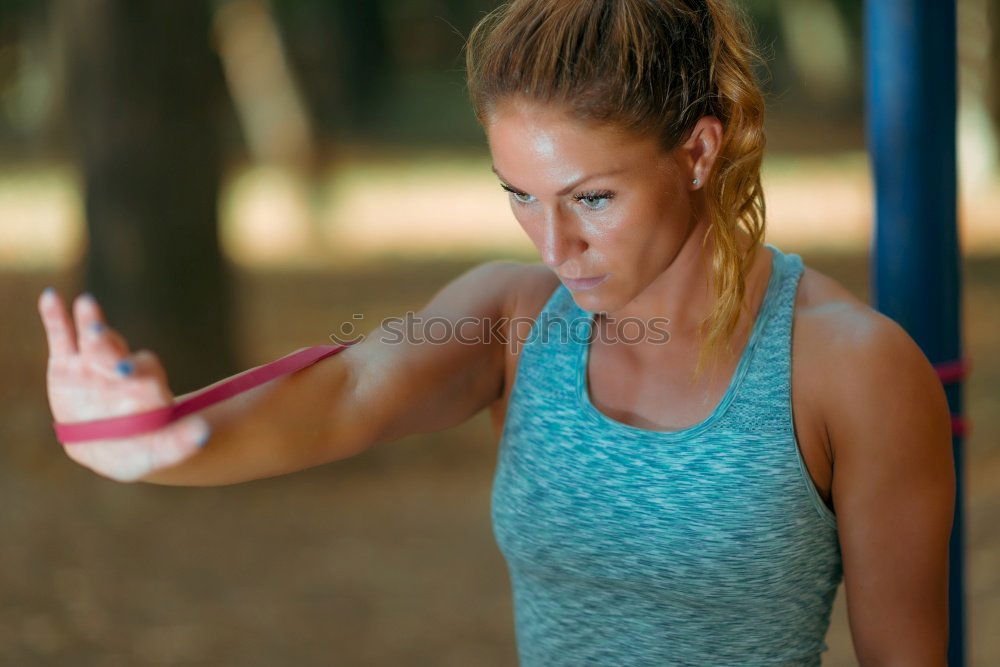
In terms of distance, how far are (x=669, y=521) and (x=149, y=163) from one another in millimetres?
4059

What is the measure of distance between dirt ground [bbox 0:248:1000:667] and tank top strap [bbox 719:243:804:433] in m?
2.36

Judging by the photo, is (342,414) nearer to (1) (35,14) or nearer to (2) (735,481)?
(2) (735,481)

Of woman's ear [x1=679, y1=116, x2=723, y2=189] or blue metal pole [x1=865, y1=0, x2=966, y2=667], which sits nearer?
woman's ear [x1=679, y1=116, x2=723, y2=189]

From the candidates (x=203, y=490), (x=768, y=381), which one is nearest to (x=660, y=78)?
(x=768, y=381)

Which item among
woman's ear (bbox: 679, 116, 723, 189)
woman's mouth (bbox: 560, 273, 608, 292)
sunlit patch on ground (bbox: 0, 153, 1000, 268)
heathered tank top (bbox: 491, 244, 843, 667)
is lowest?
sunlit patch on ground (bbox: 0, 153, 1000, 268)

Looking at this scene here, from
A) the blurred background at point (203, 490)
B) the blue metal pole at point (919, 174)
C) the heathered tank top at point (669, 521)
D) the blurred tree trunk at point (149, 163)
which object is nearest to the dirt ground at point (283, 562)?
the blurred background at point (203, 490)

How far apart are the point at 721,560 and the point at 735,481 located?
0.11 m

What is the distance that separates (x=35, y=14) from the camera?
17094 millimetres

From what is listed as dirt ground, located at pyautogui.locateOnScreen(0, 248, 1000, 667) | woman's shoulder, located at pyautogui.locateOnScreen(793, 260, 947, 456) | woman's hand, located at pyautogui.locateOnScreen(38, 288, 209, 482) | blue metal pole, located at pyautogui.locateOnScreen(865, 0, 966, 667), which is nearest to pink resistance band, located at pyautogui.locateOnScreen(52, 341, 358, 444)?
woman's hand, located at pyautogui.locateOnScreen(38, 288, 209, 482)

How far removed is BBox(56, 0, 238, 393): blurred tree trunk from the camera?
518cm

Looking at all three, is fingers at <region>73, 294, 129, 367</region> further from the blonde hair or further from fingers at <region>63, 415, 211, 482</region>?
the blonde hair

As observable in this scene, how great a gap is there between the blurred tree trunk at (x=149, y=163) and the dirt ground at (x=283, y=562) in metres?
0.50

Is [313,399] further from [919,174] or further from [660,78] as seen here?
[919,174]

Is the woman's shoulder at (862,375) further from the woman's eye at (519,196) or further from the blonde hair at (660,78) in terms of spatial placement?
the woman's eye at (519,196)
